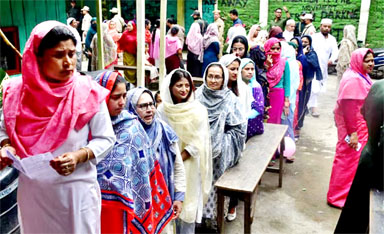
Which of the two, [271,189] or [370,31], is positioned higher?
[370,31]

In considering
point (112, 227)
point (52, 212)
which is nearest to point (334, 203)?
point (112, 227)

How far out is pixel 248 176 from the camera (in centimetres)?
358

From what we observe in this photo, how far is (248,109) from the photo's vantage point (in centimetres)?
433

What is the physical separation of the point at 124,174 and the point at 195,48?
7411mm

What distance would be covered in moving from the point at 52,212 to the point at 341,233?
2299mm

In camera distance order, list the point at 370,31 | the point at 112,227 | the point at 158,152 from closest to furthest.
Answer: the point at 112,227
the point at 158,152
the point at 370,31

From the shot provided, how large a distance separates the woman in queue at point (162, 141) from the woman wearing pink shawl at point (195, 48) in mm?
6758

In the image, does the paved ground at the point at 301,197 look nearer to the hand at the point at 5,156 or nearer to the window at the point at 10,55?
the hand at the point at 5,156

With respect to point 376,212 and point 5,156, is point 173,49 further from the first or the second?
point 5,156

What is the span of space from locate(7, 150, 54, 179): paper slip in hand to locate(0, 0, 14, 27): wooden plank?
325cm

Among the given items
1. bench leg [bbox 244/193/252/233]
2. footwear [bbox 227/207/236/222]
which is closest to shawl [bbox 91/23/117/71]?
footwear [bbox 227/207/236/222]

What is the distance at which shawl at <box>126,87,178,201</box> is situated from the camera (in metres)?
2.68

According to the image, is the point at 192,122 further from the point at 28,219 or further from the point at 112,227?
the point at 28,219

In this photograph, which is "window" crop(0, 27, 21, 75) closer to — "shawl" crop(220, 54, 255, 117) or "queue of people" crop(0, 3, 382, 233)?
"queue of people" crop(0, 3, 382, 233)
